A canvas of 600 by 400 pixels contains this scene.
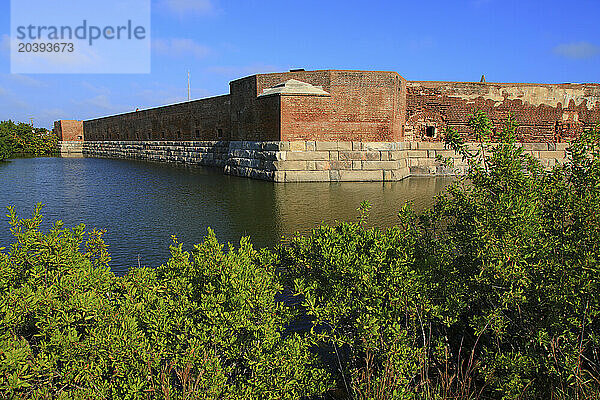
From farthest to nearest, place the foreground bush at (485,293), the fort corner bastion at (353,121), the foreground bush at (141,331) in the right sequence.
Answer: the fort corner bastion at (353,121) < the foreground bush at (485,293) < the foreground bush at (141,331)

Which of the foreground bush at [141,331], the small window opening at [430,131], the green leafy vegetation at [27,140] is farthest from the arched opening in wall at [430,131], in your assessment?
the green leafy vegetation at [27,140]

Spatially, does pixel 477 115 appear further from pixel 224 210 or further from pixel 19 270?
pixel 224 210

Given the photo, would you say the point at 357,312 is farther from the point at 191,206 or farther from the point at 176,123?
the point at 176,123

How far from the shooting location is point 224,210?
391 inches

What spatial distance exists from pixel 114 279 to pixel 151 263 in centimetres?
322

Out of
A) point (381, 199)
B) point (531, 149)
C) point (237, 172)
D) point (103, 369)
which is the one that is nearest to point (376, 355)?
point (103, 369)

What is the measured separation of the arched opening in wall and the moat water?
2.93m

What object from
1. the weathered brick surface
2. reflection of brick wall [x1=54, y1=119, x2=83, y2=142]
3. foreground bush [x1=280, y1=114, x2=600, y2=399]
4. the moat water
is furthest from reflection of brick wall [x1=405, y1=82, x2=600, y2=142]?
reflection of brick wall [x1=54, y1=119, x2=83, y2=142]

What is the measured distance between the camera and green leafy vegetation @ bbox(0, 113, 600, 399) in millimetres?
2252

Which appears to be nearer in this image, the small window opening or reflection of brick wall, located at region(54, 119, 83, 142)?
the small window opening

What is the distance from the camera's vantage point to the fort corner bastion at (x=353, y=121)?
1557 cm

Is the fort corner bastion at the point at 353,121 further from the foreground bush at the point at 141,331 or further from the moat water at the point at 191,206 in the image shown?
the foreground bush at the point at 141,331

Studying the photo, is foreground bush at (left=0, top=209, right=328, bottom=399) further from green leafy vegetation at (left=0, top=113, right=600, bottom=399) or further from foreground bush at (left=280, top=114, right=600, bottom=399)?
foreground bush at (left=280, top=114, right=600, bottom=399)

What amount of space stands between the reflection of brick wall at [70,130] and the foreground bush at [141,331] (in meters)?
48.5
